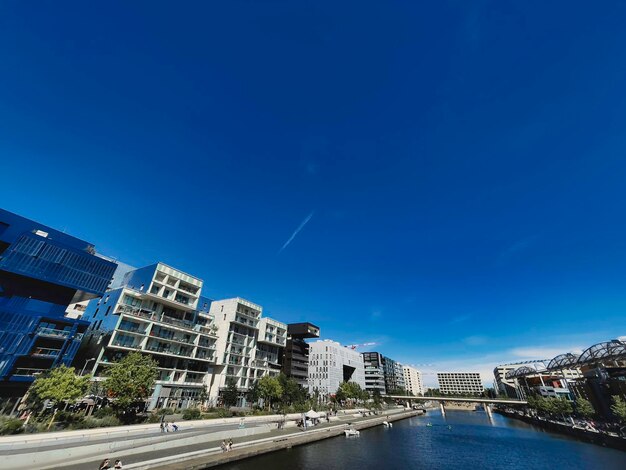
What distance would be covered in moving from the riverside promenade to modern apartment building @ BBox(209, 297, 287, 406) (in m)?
28.7

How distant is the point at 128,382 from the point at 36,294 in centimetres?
2541

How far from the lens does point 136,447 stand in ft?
101

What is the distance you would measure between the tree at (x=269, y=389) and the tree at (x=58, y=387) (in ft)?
136

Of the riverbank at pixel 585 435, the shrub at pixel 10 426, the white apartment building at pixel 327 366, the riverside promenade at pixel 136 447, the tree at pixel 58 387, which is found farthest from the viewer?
the white apartment building at pixel 327 366

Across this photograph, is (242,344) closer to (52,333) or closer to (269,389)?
(269,389)

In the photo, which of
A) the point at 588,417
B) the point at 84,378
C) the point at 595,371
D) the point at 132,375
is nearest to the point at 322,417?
the point at 132,375

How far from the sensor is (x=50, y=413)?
38688mm


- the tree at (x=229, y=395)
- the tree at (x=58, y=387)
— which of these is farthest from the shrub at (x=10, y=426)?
the tree at (x=229, y=395)

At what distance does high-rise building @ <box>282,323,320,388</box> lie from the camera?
10806cm

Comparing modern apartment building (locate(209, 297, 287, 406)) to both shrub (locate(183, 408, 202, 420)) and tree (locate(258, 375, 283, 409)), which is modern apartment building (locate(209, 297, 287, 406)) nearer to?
tree (locate(258, 375, 283, 409))

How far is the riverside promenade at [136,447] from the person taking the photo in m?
25.3

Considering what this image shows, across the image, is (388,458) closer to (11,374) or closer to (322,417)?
(322,417)

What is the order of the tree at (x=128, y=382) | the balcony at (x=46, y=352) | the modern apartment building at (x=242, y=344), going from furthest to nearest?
1. the modern apartment building at (x=242, y=344)
2. the balcony at (x=46, y=352)
3. the tree at (x=128, y=382)

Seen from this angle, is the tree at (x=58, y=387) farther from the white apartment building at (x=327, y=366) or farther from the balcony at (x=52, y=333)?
the white apartment building at (x=327, y=366)
